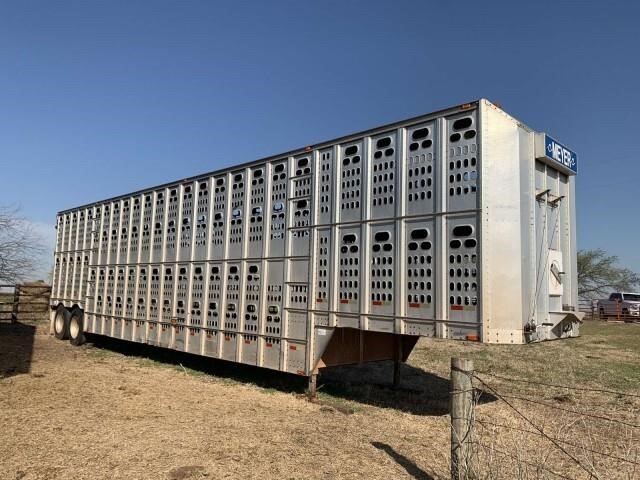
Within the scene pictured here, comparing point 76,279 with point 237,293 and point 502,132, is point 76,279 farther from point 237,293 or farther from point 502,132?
point 502,132

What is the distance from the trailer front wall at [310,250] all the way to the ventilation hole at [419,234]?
18 millimetres

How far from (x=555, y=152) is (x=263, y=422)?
18.6 ft

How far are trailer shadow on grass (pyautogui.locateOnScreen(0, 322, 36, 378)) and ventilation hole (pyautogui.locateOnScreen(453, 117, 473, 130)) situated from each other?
30.0 ft

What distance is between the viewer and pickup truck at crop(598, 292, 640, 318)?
2844cm

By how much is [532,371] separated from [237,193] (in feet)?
25.2

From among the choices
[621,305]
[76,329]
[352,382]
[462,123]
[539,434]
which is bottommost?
[352,382]

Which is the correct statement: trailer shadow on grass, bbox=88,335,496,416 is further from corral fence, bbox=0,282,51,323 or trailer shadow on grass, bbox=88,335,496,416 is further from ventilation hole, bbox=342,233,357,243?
corral fence, bbox=0,282,51,323

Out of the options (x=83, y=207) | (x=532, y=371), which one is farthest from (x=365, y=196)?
(x=83, y=207)

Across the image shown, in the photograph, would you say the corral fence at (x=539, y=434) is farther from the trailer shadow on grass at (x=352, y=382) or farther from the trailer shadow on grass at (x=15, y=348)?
the trailer shadow on grass at (x=15, y=348)

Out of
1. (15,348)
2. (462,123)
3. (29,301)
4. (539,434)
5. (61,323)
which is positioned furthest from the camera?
(29,301)

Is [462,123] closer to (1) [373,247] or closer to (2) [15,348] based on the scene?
(1) [373,247]

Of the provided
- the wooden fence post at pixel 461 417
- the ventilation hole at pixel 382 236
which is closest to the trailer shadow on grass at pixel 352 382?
the wooden fence post at pixel 461 417

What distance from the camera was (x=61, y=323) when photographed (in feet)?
50.5

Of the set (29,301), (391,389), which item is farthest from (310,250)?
(29,301)
